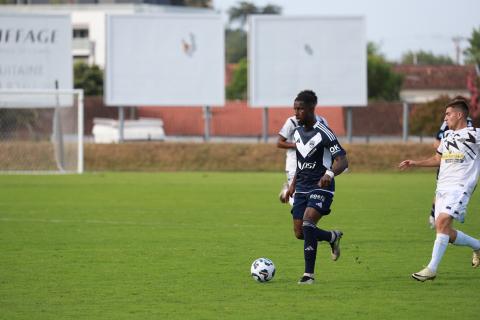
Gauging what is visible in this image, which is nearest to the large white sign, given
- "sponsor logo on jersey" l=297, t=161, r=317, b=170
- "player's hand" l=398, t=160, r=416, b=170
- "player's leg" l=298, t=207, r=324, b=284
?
"sponsor logo on jersey" l=297, t=161, r=317, b=170

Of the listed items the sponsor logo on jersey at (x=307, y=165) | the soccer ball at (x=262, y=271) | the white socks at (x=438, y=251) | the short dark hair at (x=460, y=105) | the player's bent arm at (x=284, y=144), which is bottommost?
the soccer ball at (x=262, y=271)

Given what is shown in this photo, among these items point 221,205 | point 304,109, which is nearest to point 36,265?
point 304,109

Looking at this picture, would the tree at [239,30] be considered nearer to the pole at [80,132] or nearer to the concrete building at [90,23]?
the concrete building at [90,23]

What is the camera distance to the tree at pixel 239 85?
86.9 metres

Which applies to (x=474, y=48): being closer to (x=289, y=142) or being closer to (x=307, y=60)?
(x=307, y=60)

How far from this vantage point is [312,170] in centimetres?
1205

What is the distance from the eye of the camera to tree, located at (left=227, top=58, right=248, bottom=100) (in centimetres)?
8688

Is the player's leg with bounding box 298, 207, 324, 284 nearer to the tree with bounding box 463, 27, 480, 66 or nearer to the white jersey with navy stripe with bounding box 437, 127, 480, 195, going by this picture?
the white jersey with navy stripe with bounding box 437, 127, 480, 195

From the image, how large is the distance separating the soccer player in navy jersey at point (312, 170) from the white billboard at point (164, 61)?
96.2ft

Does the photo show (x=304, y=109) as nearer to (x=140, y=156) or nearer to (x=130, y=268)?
(x=130, y=268)

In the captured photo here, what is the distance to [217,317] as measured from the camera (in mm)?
9555

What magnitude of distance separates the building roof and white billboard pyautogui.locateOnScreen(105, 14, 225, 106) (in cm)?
4337

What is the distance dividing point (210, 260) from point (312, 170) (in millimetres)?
2456

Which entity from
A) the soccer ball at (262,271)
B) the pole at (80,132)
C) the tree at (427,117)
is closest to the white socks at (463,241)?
the soccer ball at (262,271)
